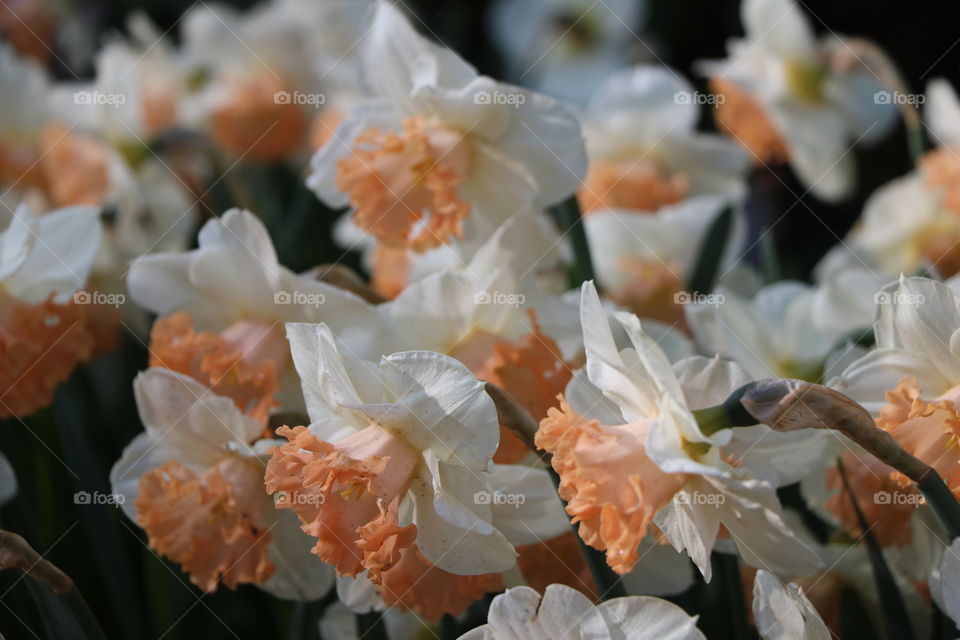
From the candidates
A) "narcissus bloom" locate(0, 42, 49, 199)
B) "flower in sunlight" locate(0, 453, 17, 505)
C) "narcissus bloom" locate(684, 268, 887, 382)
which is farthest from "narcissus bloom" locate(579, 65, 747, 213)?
"narcissus bloom" locate(0, 42, 49, 199)

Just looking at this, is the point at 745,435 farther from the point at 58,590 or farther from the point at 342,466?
the point at 58,590

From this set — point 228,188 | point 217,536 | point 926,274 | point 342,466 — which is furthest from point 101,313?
point 926,274

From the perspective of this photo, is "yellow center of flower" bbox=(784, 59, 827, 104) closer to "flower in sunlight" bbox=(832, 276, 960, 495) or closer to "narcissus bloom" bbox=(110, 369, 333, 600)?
"flower in sunlight" bbox=(832, 276, 960, 495)

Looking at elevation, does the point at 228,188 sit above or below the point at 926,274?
below

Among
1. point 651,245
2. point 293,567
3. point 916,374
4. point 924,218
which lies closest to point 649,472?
point 916,374

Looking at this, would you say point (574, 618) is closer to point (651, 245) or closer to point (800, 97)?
point (651, 245)

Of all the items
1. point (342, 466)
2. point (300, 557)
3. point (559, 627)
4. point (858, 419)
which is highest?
point (858, 419)
